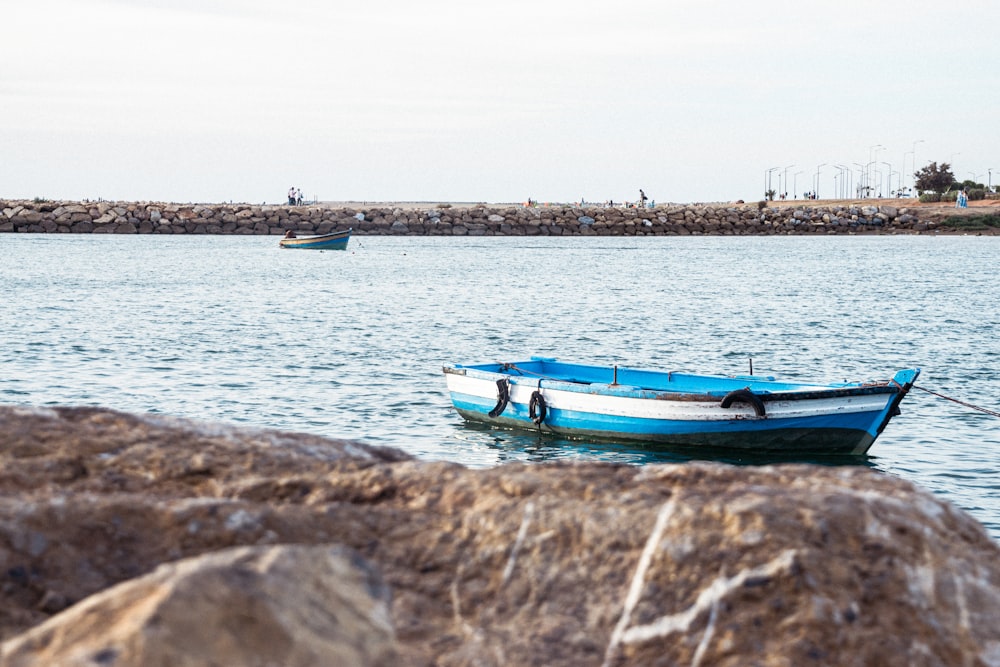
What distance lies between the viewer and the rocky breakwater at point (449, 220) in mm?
94312

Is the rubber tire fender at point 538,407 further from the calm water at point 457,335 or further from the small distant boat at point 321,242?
the small distant boat at point 321,242

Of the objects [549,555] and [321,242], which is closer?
[549,555]

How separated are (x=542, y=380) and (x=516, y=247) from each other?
70385mm

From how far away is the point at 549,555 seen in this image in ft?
11.9

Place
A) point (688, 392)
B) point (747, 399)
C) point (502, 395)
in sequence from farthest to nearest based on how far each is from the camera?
point (502, 395), point (688, 392), point (747, 399)

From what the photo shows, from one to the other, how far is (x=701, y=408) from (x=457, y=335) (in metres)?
15.9

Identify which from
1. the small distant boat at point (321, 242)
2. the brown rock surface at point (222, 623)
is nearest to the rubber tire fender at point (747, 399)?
the brown rock surface at point (222, 623)

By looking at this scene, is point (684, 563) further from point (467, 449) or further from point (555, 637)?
point (467, 449)

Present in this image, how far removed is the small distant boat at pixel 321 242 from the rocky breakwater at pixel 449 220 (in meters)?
16.2

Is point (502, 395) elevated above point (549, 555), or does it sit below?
below

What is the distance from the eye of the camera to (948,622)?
11.2 feet

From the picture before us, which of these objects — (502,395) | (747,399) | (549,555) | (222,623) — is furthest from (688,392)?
(222,623)

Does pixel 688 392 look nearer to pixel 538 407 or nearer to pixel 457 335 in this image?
pixel 538 407

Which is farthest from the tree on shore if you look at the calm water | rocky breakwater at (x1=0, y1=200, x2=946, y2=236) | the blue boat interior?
the blue boat interior
